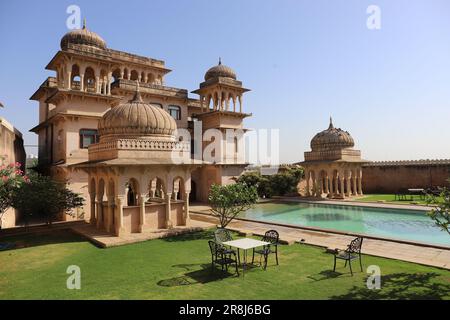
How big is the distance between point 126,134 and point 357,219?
14.5m

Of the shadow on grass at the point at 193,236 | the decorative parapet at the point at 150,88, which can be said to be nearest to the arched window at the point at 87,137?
the decorative parapet at the point at 150,88

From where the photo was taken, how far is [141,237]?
1288 centimetres

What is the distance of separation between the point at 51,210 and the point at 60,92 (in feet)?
26.2

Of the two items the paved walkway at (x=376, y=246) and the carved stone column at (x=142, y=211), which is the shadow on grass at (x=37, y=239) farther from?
the paved walkway at (x=376, y=246)

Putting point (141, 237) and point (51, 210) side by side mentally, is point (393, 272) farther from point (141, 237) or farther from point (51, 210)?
point (51, 210)

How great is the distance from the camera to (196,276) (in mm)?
8461

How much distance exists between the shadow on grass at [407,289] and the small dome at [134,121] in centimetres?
1108

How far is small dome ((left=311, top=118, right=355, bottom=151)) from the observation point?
30.5m

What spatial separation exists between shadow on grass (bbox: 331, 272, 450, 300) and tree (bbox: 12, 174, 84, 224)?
1362cm

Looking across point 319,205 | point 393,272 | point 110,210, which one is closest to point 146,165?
point 110,210

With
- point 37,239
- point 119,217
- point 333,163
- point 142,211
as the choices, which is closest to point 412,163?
point 333,163

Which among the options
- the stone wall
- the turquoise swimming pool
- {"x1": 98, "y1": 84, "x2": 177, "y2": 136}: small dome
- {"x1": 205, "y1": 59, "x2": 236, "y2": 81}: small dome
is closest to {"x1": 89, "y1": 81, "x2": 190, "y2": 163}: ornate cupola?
{"x1": 98, "y1": 84, "x2": 177, "y2": 136}: small dome

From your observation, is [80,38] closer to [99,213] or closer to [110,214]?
[99,213]

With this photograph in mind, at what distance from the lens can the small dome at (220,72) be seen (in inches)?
1227
